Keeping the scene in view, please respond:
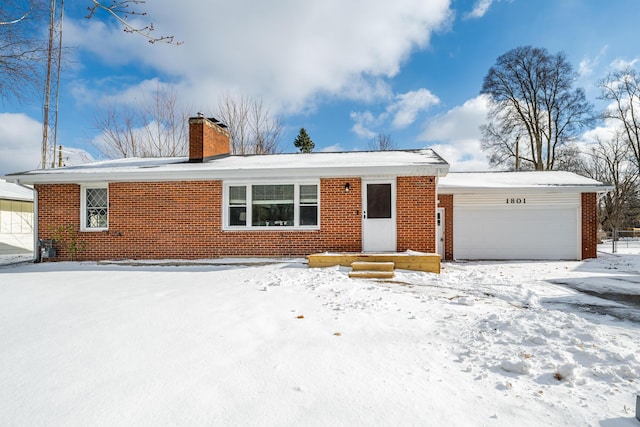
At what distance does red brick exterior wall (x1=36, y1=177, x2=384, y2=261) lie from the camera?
9.20 m

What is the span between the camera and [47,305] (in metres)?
5.00

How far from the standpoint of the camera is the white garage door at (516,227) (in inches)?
469

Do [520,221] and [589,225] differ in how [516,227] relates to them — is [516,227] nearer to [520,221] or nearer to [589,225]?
[520,221]

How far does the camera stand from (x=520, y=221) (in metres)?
12.1

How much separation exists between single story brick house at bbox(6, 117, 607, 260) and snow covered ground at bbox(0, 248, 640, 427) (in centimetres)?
335

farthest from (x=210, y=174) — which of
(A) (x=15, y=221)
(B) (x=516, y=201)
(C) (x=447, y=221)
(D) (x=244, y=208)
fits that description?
(A) (x=15, y=221)

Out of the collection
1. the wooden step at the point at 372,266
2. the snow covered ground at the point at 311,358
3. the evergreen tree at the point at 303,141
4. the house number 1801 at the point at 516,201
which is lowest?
the snow covered ground at the point at 311,358

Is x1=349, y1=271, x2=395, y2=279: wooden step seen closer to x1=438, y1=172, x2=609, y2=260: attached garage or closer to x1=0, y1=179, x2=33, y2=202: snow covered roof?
x1=438, y1=172, x2=609, y2=260: attached garage

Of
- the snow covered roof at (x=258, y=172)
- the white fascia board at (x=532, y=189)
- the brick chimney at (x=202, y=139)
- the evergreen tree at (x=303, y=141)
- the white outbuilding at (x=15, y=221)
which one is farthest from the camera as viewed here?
the evergreen tree at (x=303, y=141)

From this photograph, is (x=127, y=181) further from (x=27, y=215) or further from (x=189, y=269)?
(x=27, y=215)

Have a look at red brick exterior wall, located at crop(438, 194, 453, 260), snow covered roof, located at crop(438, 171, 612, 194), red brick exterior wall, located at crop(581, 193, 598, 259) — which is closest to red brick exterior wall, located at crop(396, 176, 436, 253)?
snow covered roof, located at crop(438, 171, 612, 194)

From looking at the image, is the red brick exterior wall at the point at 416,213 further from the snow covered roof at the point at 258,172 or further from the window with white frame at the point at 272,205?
the window with white frame at the point at 272,205

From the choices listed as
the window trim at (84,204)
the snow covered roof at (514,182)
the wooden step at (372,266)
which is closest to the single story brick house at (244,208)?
the window trim at (84,204)

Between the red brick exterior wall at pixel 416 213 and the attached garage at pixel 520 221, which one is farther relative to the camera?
the attached garage at pixel 520 221
